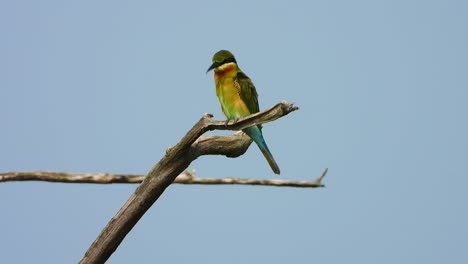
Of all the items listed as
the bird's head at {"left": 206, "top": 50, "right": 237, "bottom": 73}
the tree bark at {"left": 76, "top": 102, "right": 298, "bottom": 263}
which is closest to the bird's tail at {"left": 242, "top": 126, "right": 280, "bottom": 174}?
the tree bark at {"left": 76, "top": 102, "right": 298, "bottom": 263}

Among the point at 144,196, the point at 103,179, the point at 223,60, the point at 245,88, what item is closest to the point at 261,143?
the point at 245,88

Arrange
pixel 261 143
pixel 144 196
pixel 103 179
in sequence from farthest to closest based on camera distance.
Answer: pixel 261 143 < pixel 103 179 < pixel 144 196

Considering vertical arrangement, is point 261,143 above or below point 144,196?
above

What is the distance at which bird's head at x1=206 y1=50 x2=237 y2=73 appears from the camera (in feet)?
16.1

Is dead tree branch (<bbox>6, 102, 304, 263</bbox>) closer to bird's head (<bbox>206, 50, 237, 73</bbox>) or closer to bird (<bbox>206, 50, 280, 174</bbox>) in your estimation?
bird (<bbox>206, 50, 280, 174</bbox>)

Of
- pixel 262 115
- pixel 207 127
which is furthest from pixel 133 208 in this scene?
pixel 262 115

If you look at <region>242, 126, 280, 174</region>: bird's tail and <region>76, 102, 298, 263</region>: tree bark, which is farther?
<region>242, 126, 280, 174</region>: bird's tail

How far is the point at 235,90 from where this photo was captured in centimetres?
494

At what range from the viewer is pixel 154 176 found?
15.2 ft

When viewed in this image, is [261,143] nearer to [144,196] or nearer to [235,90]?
[235,90]

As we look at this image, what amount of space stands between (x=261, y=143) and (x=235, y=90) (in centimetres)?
42

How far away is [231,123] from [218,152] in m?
0.61

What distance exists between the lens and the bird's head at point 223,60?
4.92 metres

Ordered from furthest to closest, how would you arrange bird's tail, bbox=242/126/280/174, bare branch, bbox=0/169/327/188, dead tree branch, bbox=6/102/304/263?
bird's tail, bbox=242/126/280/174, bare branch, bbox=0/169/327/188, dead tree branch, bbox=6/102/304/263
